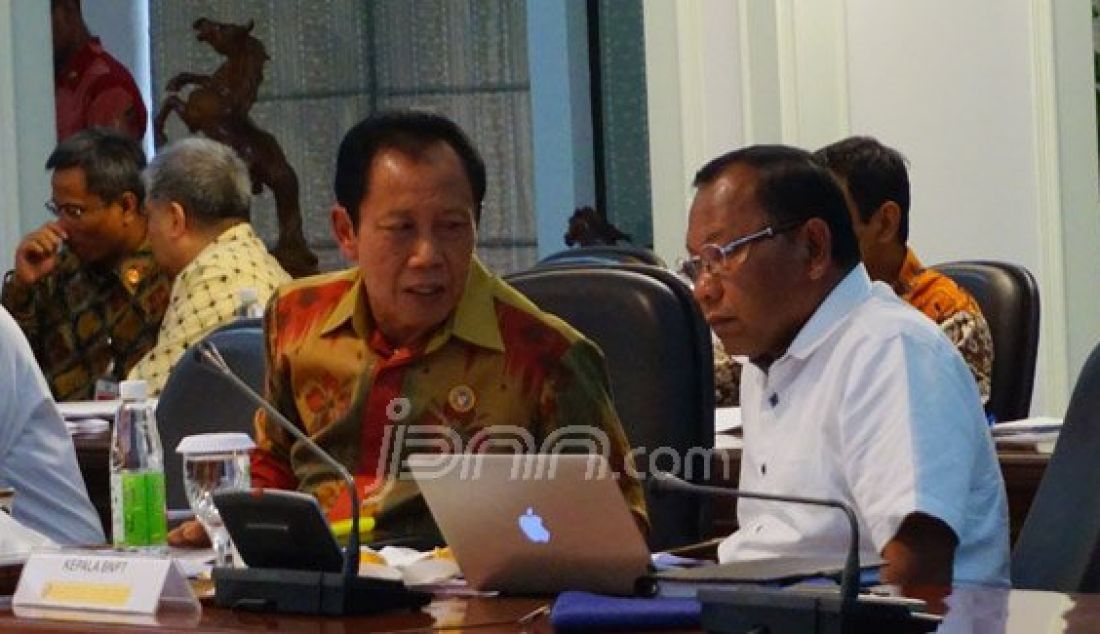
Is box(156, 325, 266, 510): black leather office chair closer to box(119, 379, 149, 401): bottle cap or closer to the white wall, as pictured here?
box(119, 379, 149, 401): bottle cap

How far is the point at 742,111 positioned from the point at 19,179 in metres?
2.16

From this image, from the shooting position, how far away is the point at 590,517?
222 cm

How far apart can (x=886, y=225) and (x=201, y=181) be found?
2019 mm

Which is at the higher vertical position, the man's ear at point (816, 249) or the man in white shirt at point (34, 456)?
the man's ear at point (816, 249)

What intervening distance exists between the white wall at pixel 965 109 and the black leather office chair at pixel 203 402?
280cm

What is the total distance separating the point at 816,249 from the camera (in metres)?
2.84

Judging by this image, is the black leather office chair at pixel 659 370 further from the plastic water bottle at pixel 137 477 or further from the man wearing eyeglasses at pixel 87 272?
the man wearing eyeglasses at pixel 87 272

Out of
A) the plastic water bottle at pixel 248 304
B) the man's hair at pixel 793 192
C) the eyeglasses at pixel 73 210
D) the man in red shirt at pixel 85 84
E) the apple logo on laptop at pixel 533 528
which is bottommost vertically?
the plastic water bottle at pixel 248 304

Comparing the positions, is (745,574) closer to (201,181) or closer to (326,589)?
(326,589)

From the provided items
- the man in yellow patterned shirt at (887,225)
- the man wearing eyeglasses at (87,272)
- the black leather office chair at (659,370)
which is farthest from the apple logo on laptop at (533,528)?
the man wearing eyeglasses at (87,272)

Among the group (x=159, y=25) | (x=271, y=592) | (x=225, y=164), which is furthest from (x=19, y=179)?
(x=271, y=592)

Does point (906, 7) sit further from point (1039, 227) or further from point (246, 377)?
point (246, 377)

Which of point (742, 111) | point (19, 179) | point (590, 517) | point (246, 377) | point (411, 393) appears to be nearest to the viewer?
point (590, 517)

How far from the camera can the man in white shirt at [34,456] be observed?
3.54m
